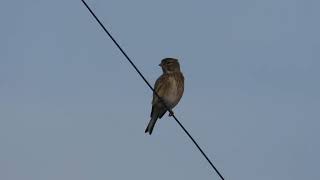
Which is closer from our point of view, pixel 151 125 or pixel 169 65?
pixel 151 125

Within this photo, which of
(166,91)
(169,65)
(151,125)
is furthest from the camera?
(169,65)

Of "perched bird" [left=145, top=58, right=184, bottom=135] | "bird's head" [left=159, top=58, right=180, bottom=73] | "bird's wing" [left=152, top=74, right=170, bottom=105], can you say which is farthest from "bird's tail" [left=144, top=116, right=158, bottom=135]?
"bird's head" [left=159, top=58, right=180, bottom=73]

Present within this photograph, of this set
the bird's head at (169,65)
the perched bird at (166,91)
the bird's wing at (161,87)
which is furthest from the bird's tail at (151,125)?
the bird's head at (169,65)

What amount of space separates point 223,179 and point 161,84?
672cm

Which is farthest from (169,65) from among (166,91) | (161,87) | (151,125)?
(151,125)

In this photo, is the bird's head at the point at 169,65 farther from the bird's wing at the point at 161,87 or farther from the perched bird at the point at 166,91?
the bird's wing at the point at 161,87

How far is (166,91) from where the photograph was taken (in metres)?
16.0

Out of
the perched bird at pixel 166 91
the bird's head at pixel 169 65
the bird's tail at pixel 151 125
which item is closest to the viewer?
the perched bird at pixel 166 91

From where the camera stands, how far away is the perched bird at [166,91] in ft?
52.5

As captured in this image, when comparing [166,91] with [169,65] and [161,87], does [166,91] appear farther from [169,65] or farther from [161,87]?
[169,65]

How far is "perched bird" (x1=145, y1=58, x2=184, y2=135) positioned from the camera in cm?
1599

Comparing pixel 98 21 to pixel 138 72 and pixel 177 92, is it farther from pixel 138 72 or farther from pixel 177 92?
pixel 177 92

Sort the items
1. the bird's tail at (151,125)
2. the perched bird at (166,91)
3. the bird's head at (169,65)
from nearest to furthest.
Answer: the perched bird at (166,91), the bird's tail at (151,125), the bird's head at (169,65)

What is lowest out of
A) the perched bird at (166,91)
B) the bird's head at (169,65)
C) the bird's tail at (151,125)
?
the bird's tail at (151,125)
